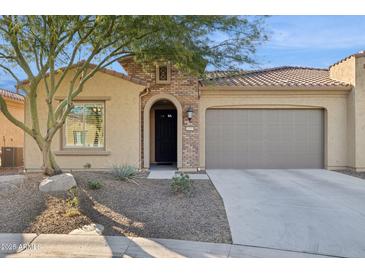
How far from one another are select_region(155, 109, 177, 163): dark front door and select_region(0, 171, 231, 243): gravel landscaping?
642 centimetres

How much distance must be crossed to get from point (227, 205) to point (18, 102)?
15386mm

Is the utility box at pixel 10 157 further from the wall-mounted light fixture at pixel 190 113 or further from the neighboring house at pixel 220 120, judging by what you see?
the wall-mounted light fixture at pixel 190 113

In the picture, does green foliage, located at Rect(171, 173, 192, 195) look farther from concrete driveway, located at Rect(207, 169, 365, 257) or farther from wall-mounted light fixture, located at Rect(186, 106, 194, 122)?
wall-mounted light fixture, located at Rect(186, 106, 194, 122)

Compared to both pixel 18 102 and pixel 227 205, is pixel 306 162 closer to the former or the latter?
pixel 227 205

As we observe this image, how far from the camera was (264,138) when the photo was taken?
12.8 m

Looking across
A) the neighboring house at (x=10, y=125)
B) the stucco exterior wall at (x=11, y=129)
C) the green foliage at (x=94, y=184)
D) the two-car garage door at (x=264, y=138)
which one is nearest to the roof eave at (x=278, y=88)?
the two-car garage door at (x=264, y=138)

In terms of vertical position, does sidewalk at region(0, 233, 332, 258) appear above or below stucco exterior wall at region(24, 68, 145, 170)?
below

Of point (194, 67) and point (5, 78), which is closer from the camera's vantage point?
point (194, 67)

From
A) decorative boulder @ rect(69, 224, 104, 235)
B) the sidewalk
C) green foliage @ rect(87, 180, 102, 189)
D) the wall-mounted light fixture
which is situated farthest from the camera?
the wall-mounted light fixture

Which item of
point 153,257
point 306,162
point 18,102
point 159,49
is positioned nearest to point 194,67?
point 159,49

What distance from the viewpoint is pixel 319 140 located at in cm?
1294

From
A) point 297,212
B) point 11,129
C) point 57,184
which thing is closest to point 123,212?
point 57,184

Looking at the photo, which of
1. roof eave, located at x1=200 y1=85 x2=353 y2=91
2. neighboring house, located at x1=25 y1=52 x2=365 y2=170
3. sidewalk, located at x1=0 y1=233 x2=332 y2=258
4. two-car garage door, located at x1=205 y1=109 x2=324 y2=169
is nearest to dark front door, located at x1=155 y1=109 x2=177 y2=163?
neighboring house, located at x1=25 y1=52 x2=365 y2=170

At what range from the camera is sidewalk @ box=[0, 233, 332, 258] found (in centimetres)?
435
